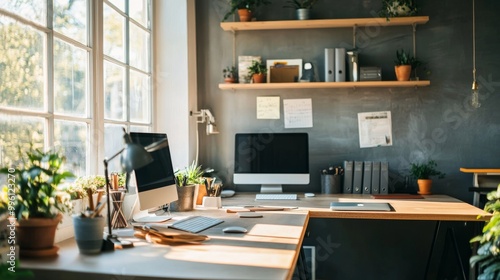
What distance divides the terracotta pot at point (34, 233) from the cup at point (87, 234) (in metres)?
0.10

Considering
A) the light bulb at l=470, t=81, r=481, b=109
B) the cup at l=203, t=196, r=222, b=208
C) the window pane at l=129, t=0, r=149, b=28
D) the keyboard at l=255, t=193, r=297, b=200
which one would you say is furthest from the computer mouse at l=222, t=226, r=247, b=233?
the light bulb at l=470, t=81, r=481, b=109

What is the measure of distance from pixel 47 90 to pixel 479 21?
10.2 feet

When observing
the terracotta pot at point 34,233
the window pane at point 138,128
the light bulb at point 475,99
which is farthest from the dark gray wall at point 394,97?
the terracotta pot at point 34,233

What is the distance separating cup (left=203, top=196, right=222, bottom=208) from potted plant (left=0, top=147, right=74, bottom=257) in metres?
1.36

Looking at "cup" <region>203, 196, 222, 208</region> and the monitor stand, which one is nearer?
"cup" <region>203, 196, 222, 208</region>

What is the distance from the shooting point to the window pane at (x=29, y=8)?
2.00 metres

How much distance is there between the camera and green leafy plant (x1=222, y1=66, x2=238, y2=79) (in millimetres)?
3930

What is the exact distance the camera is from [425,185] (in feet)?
12.0

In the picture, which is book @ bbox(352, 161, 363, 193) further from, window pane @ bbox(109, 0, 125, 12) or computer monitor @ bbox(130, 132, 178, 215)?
window pane @ bbox(109, 0, 125, 12)

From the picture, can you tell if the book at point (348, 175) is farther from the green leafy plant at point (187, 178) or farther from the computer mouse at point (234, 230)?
the computer mouse at point (234, 230)

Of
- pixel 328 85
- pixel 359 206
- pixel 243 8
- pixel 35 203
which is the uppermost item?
pixel 243 8

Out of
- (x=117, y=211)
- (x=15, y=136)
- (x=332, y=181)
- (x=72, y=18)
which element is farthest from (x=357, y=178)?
(x=15, y=136)

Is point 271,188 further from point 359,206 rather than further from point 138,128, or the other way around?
point 138,128

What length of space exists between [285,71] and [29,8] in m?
2.14
